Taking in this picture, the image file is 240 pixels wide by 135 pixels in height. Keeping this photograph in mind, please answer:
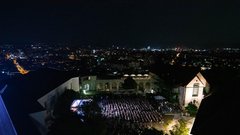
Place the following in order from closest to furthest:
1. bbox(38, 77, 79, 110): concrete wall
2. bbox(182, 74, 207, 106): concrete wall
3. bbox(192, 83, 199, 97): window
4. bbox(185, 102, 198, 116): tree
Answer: bbox(38, 77, 79, 110): concrete wall < bbox(185, 102, 198, 116): tree < bbox(182, 74, 207, 106): concrete wall < bbox(192, 83, 199, 97): window

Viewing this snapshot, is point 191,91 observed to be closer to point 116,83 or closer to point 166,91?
point 166,91

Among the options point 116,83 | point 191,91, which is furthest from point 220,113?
point 116,83

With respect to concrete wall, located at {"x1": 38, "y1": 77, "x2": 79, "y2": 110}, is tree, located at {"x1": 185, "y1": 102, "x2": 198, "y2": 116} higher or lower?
lower

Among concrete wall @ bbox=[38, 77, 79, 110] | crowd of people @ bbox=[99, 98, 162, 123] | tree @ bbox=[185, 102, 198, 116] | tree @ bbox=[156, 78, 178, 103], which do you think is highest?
concrete wall @ bbox=[38, 77, 79, 110]

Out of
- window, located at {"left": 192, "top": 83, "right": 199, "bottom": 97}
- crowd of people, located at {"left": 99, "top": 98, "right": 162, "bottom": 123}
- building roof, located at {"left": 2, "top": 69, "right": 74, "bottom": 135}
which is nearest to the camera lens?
building roof, located at {"left": 2, "top": 69, "right": 74, "bottom": 135}

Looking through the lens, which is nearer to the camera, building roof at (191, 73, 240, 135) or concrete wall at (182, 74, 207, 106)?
building roof at (191, 73, 240, 135)

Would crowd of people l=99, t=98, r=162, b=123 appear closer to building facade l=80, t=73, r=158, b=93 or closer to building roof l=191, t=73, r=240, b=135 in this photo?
building facade l=80, t=73, r=158, b=93

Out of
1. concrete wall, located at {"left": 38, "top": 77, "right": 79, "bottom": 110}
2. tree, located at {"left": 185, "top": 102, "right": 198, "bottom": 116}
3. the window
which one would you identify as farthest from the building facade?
tree, located at {"left": 185, "top": 102, "right": 198, "bottom": 116}

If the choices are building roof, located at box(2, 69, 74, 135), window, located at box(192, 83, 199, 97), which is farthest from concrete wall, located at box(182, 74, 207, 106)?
building roof, located at box(2, 69, 74, 135)

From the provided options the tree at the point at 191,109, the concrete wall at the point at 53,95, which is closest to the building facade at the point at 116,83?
the concrete wall at the point at 53,95

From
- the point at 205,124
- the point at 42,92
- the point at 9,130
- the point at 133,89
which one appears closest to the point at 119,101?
the point at 133,89
